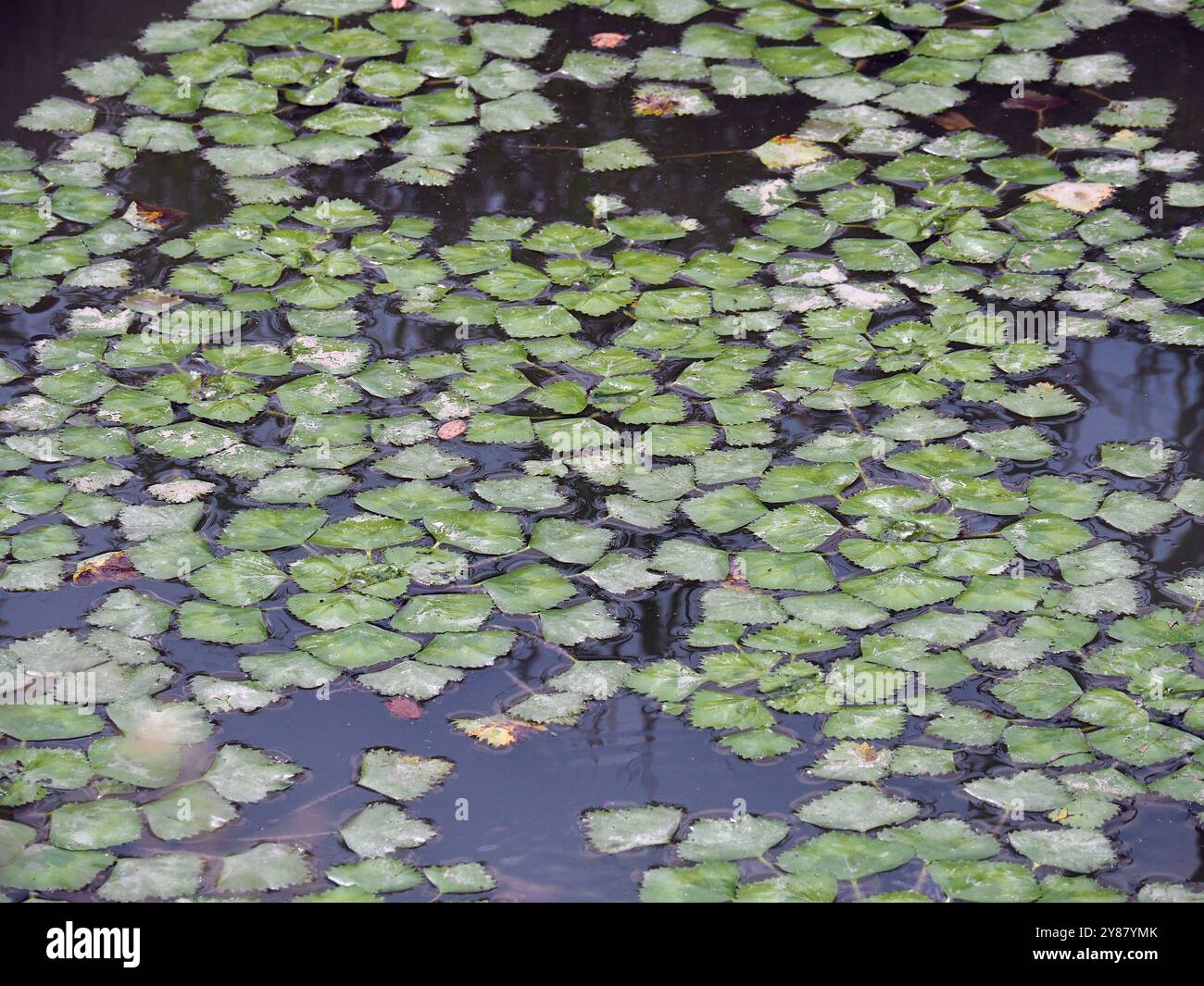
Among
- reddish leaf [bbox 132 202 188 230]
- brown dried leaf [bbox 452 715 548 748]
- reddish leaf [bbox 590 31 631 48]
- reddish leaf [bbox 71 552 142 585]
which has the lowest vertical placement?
brown dried leaf [bbox 452 715 548 748]

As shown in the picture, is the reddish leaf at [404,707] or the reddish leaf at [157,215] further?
the reddish leaf at [157,215]

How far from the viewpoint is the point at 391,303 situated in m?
3.00

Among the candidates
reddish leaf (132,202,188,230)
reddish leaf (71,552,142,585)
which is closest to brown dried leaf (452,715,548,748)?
reddish leaf (71,552,142,585)

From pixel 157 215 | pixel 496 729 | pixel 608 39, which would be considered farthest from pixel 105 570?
pixel 608 39

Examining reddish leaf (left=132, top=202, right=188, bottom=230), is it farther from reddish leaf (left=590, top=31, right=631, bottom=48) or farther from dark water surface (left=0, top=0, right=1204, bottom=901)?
reddish leaf (left=590, top=31, right=631, bottom=48)

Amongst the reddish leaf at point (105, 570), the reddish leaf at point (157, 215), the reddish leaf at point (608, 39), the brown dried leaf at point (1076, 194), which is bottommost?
the reddish leaf at point (105, 570)

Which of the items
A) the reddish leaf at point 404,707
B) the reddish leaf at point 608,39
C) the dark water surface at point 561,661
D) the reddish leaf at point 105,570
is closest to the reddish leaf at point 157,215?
the dark water surface at point 561,661

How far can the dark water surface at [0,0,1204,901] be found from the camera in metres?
1.97

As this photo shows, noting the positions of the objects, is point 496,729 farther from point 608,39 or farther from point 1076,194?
point 608,39

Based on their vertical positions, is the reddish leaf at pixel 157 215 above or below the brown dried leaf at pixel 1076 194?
below

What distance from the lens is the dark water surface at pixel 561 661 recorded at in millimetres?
1974

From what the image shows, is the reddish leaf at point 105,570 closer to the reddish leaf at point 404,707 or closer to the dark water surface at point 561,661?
the dark water surface at point 561,661

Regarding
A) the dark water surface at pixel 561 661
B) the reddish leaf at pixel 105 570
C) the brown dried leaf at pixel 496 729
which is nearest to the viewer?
the dark water surface at pixel 561 661

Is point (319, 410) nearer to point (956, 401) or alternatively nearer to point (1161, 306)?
point (956, 401)
